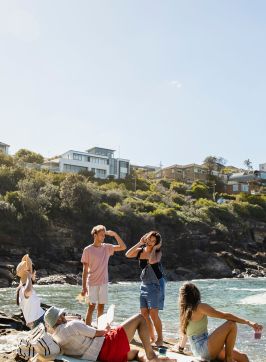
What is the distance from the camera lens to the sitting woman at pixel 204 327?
636cm

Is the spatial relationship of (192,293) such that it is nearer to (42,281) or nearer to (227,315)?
(227,315)

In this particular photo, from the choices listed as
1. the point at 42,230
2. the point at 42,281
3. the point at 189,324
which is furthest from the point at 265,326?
the point at 42,230

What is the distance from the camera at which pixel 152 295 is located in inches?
313

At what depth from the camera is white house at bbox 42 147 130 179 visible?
271ft

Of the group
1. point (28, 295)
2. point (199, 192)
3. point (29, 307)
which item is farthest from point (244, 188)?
point (28, 295)

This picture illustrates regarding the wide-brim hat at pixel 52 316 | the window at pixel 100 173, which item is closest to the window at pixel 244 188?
the window at pixel 100 173

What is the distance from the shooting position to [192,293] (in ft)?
21.1

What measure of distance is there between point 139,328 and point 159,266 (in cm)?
178

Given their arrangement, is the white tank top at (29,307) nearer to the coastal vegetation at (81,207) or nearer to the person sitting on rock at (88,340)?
the person sitting on rock at (88,340)

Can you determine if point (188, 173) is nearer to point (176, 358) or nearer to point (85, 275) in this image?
point (85, 275)

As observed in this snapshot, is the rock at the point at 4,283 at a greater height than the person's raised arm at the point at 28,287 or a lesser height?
lesser

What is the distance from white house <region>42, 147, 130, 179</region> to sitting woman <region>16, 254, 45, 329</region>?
7220 centimetres

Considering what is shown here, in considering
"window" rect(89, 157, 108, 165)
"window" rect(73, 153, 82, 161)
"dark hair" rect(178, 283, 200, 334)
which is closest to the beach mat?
"dark hair" rect(178, 283, 200, 334)

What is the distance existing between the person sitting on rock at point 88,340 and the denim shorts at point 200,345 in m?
0.59
